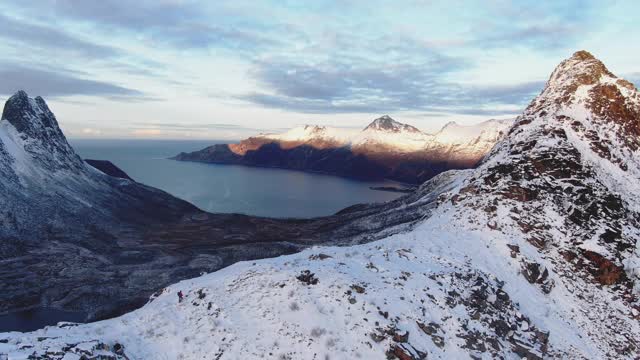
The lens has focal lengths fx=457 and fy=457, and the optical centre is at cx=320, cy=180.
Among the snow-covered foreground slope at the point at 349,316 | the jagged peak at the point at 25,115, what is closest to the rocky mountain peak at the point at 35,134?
the jagged peak at the point at 25,115

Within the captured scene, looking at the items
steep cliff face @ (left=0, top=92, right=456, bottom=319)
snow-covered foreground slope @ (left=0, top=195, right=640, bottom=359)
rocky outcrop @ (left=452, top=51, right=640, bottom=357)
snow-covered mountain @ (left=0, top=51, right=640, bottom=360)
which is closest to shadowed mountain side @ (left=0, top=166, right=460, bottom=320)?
steep cliff face @ (left=0, top=92, right=456, bottom=319)

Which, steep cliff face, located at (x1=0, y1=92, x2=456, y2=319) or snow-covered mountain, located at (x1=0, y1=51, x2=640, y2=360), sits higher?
snow-covered mountain, located at (x1=0, y1=51, x2=640, y2=360)

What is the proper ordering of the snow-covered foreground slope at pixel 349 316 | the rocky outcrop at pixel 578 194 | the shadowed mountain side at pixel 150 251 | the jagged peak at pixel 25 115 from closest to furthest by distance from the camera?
the snow-covered foreground slope at pixel 349 316, the rocky outcrop at pixel 578 194, the shadowed mountain side at pixel 150 251, the jagged peak at pixel 25 115

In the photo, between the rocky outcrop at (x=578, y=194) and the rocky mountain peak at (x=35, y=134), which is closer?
the rocky outcrop at (x=578, y=194)

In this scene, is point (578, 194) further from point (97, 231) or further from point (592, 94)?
point (97, 231)

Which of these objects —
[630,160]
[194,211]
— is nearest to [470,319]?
[630,160]

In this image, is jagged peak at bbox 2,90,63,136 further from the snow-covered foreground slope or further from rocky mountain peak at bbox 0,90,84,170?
the snow-covered foreground slope

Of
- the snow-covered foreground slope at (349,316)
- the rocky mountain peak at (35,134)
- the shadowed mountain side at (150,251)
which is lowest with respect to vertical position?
the shadowed mountain side at (150,251)

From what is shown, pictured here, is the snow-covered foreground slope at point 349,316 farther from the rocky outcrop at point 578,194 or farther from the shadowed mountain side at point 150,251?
the shadowed mountain side at point 150,251
